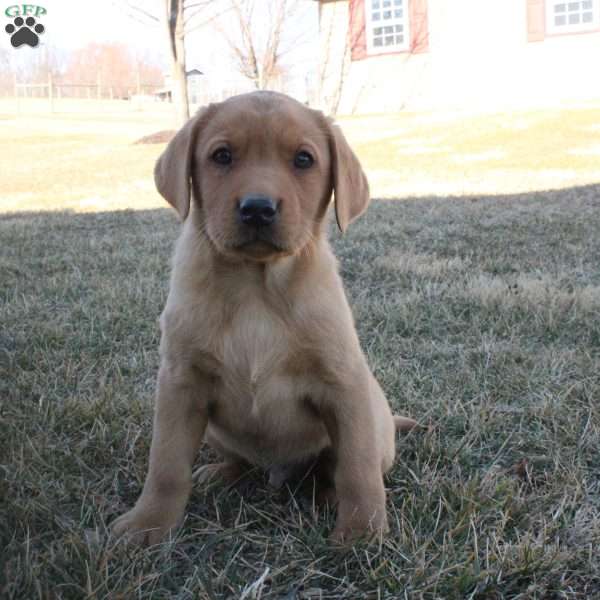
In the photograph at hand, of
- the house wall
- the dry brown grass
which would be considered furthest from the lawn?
the house wall

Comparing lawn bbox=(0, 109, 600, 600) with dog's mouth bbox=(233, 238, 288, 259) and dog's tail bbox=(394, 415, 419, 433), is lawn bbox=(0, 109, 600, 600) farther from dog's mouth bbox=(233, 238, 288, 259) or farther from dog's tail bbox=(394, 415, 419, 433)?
dog's mouth bbox=(233, 238, 288, 259)

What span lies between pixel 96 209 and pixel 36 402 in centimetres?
575

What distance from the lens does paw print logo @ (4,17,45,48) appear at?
20109 mm

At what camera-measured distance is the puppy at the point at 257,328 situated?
199 cm

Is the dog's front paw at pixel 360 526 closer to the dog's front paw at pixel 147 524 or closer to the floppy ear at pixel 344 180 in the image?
the dog's front paw at pixel 147 524

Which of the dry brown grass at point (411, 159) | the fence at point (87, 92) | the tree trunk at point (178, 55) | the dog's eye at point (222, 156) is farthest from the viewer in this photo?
the fence at point (87, 92)

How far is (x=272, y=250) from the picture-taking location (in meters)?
2.03

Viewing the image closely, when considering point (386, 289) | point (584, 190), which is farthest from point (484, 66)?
point (386, 289)

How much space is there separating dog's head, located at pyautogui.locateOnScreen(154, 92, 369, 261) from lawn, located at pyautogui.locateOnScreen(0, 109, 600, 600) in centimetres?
77

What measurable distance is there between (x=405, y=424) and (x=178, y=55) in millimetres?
17154

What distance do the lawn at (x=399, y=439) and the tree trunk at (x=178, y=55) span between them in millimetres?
12620

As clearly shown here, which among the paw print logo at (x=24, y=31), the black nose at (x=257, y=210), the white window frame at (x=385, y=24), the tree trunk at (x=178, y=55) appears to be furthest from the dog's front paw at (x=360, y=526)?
the paw print logo at (x=24, y=31)

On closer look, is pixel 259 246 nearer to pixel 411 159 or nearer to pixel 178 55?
pixel 411 159

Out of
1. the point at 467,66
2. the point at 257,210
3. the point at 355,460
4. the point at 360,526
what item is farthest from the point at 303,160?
the point at 467,66
